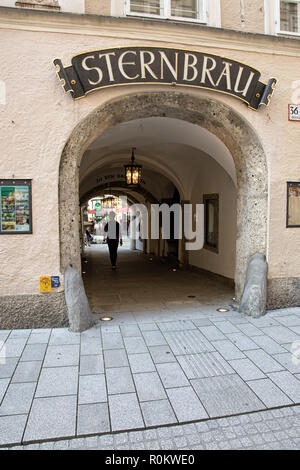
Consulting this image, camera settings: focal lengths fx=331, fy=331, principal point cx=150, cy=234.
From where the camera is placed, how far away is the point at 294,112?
5.42 metres

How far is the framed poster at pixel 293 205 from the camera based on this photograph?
5465 mm

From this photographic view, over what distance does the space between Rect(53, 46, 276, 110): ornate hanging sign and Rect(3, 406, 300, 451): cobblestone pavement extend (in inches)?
160

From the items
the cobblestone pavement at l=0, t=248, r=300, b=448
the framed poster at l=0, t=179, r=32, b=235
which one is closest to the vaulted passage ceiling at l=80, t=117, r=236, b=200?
the framed poster at l=0, t=179, r=32, b=235

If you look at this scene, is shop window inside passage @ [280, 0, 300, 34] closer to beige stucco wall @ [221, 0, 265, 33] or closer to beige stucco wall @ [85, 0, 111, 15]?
beige stucco wall @ [221, 0, 265, 33]

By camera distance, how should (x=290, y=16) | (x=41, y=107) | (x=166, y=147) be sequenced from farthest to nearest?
(x=166, y=147) → (x=290, y=16) → (x=41, y=107)

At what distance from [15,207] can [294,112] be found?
15.1 feet

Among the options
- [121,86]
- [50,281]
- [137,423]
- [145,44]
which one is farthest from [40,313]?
[145,44]

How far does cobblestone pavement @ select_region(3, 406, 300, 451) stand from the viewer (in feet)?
7.77

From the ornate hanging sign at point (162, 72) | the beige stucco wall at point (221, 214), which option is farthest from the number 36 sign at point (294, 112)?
the beige stucco wall at point (221, 214)

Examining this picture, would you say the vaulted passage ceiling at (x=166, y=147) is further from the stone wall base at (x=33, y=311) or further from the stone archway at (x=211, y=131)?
the stone wall base at (x=33, y=311)

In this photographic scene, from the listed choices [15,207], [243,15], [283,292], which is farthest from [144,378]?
[243,15]

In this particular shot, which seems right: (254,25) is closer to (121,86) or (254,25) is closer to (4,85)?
(121,86)

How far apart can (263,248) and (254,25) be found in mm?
3618

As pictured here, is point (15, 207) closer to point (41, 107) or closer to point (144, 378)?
point (41, 107)
